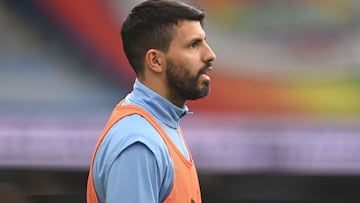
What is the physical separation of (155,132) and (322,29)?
295 centimetres

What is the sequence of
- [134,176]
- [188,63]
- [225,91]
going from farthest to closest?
[225,91] → [188,63] → [134,176]

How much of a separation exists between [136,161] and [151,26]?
40 centimetres

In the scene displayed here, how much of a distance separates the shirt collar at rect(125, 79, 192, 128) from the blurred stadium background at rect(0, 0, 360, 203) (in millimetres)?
2525

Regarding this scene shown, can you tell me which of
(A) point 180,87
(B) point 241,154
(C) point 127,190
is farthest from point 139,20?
(B) point 241,154

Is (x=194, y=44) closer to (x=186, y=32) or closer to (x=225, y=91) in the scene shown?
(x=186, y=32)

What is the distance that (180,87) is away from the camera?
8.04 feet

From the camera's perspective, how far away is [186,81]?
95.7 inches

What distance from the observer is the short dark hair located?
2.44 meters

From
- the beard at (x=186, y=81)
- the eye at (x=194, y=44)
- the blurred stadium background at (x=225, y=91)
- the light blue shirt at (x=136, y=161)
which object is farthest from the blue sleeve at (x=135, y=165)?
the blurred stadium background at (x=225, y=91)

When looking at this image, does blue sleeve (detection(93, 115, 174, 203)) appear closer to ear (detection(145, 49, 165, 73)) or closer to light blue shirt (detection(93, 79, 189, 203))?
light blue shirt (detection(93, 79, 189, 203))

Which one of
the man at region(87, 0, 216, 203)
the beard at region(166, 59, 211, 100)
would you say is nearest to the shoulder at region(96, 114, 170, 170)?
the man at region(87, 0, 216, 203)

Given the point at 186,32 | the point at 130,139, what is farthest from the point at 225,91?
the point at 130,139

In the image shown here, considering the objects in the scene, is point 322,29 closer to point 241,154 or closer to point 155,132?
point 241,154

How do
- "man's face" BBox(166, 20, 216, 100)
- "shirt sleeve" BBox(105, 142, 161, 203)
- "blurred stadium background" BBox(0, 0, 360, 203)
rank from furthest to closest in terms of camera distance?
1. "blurred stadium background" BBox(0, 0, 360, 203)
2. "man's face" BBox(166, 20, 216, 100)
3. "shirt sleeve" BBox(105, 142, 161, 203)
